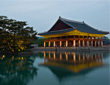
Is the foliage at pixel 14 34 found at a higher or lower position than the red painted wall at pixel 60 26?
lower

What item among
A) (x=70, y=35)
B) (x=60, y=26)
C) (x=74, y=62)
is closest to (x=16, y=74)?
(x=74, y=62)

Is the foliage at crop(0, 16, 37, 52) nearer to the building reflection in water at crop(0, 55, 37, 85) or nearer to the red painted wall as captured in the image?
the building reflection in water at crop(0, 55, 37, 85)

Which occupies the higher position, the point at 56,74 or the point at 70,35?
the point at 70,35

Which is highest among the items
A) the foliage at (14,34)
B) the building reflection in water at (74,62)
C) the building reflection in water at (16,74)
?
the foliage at (14,34)

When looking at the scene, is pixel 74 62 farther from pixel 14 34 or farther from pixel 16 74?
pixel 14 34

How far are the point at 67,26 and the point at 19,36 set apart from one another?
2479cm

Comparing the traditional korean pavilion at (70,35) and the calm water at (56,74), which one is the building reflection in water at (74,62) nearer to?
the calm water at (56,74)

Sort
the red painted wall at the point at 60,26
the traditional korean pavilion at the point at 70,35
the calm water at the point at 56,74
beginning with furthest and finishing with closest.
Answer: the red painted wall at the point at 60,26 → the traditional korean pavilion at the point at 70,35 → the calm water at the point at 56,74

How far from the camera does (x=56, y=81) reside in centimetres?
818

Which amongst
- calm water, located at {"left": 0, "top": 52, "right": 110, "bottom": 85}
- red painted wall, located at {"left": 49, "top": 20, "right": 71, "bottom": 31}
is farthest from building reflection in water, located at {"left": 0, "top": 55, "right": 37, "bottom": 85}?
red painted wall, located at {"left": 49, "top": 20, "right": 71, "bottom": 31}

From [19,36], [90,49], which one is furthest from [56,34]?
[19,36]

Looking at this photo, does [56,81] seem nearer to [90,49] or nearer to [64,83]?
[64,83]

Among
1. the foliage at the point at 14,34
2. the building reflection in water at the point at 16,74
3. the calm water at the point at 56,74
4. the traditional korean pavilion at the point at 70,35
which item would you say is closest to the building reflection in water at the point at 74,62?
the calm water at the point at 56,74

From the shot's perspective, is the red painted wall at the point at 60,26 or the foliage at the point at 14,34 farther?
the red painted wall at the point at 60,26
